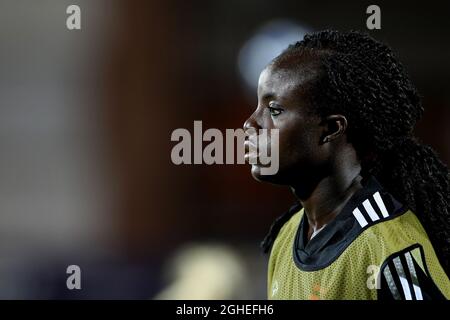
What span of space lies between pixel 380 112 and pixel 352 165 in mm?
169

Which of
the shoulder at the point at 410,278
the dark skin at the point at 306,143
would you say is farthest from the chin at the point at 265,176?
the shoulder at the point at 410,278

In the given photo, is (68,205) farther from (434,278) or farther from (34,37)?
(434,278)

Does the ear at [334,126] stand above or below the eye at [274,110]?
below

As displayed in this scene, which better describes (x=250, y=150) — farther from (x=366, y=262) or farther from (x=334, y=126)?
(x=366, y=262)

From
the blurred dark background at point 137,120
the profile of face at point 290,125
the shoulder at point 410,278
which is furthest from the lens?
the blurred dark background at point 137,120

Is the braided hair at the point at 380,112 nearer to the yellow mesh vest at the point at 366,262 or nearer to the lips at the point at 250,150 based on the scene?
the yellow mesh vest at the point at 366,262

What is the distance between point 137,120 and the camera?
5.20 meters

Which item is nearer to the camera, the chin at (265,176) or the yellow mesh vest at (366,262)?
the yellow mesh vest at (366,262)

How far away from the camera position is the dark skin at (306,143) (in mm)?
1854

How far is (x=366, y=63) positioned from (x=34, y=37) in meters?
3.86

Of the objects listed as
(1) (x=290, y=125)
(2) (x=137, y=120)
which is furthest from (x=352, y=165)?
(2) (x=137, y=120)

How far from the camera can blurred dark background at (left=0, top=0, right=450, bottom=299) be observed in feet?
16.0

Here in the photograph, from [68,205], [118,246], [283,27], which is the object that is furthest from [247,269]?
[283,27]

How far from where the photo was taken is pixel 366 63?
1898 millimetres
